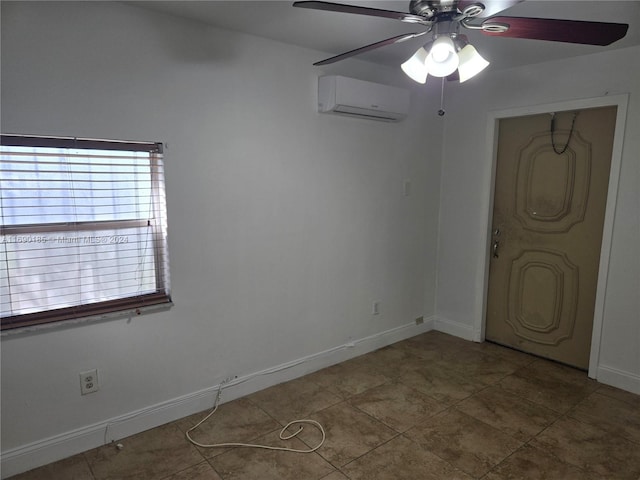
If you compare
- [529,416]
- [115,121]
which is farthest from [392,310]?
[115,121]

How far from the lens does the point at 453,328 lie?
396 cm

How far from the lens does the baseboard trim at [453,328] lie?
12.6ft

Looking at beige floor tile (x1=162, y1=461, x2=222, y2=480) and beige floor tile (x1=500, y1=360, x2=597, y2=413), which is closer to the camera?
beige floor tile (x1=162, y1=461, x2=222, y2=480)

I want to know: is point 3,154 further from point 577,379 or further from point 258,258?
point 577,379

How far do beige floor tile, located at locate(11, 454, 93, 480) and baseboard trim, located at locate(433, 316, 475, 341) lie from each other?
123 inches

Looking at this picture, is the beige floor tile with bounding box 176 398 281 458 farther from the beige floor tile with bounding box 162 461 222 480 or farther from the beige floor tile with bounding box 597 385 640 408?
the beige floor tile with bounding box 597 385 640 408

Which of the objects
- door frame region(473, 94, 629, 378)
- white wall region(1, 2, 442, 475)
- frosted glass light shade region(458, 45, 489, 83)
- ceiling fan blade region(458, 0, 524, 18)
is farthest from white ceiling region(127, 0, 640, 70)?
ceiling fan blade region(458, 0, 524, 18)

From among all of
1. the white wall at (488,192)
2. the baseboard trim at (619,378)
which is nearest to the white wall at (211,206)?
the white wall at (488,192)

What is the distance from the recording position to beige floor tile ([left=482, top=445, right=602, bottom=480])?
82.0 inches

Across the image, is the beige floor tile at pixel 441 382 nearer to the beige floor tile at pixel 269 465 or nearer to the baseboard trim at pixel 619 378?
the baseboard trim at pixel 619 378

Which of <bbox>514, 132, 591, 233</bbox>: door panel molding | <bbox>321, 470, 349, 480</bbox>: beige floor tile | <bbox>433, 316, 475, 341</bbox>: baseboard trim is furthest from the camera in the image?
<bbox>433, 316, 475, 341</bbox>: baseboard trim

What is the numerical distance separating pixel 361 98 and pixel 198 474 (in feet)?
8.44

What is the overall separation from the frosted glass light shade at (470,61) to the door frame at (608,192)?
171cm

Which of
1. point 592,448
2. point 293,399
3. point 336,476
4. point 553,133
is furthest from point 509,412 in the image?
point 553,133
